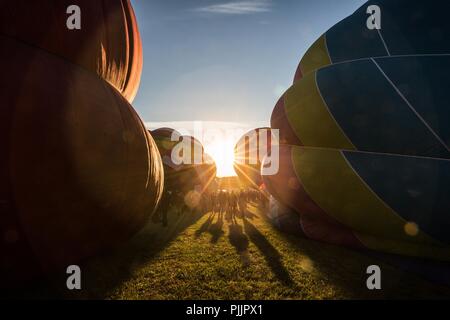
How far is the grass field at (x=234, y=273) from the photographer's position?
329 centimetres

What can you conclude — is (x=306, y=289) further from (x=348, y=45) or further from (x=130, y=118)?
(x=348, y=45)

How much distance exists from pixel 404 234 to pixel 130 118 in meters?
6.38

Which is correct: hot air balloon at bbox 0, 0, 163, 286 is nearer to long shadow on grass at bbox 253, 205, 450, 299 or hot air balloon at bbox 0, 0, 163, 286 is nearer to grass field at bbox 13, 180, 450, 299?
grass field at bbox 13, 180, 450, 299

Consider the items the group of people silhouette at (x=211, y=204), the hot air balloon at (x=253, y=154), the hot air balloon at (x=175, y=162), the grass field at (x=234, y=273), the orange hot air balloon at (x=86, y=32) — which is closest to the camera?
the orange hot air balloon at (x=86, y=32)

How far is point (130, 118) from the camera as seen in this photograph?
13.8ft

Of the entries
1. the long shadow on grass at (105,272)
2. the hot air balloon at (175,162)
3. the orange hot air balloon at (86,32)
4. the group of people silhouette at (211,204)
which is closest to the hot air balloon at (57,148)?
the orange hot air balloon at (86,32)

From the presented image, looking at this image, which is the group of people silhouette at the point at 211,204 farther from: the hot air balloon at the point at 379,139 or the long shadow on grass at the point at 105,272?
the hot air balloon at the point at 379,139

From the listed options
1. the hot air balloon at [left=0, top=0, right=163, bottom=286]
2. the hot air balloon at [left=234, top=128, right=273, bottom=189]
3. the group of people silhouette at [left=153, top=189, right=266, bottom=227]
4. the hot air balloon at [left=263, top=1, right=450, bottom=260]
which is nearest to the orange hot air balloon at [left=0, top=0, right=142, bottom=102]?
the hot air balloon at [left=0, top=0, right=163, bottom=286]

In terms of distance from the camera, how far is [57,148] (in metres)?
3.03

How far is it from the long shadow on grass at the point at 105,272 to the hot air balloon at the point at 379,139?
4.16 m

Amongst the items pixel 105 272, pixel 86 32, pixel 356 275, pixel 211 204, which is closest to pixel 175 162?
pixel 211 204

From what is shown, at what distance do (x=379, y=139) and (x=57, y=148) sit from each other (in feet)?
20.6

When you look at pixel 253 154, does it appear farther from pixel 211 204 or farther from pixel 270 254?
pixel 270 254

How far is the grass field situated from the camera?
A: 3289 mm
